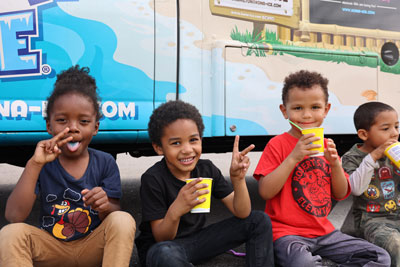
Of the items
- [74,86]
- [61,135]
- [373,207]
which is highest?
[74,86]

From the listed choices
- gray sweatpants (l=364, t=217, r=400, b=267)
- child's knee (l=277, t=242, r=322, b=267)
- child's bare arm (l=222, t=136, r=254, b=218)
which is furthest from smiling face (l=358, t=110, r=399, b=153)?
child's bare arm (l=222, t=136, r=254, b=218)

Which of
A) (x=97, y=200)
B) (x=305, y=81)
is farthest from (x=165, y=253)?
(x=305, y=81)

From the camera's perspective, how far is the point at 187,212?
1926 millimetres

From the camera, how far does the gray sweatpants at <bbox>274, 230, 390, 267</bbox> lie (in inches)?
78.7

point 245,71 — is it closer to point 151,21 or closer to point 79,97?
point 151,21

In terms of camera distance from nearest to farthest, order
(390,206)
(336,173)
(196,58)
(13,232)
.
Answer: (13,232), (336,173), (390,206), (196,58)

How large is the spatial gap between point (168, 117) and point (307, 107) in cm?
79

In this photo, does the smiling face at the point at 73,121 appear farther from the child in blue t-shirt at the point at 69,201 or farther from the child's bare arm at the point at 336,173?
the child's bare arm at the point at 336,173

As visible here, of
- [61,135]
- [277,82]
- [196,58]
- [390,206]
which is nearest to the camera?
[61,135]

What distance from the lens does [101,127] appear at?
106 inches

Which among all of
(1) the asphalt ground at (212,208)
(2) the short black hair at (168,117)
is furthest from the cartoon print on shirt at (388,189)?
(2) the short black hair at (168,117)

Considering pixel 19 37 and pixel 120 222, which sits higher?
pixel 19 37

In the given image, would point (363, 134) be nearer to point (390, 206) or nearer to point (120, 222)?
point (390, 206)

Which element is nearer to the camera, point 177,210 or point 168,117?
point 177,210
